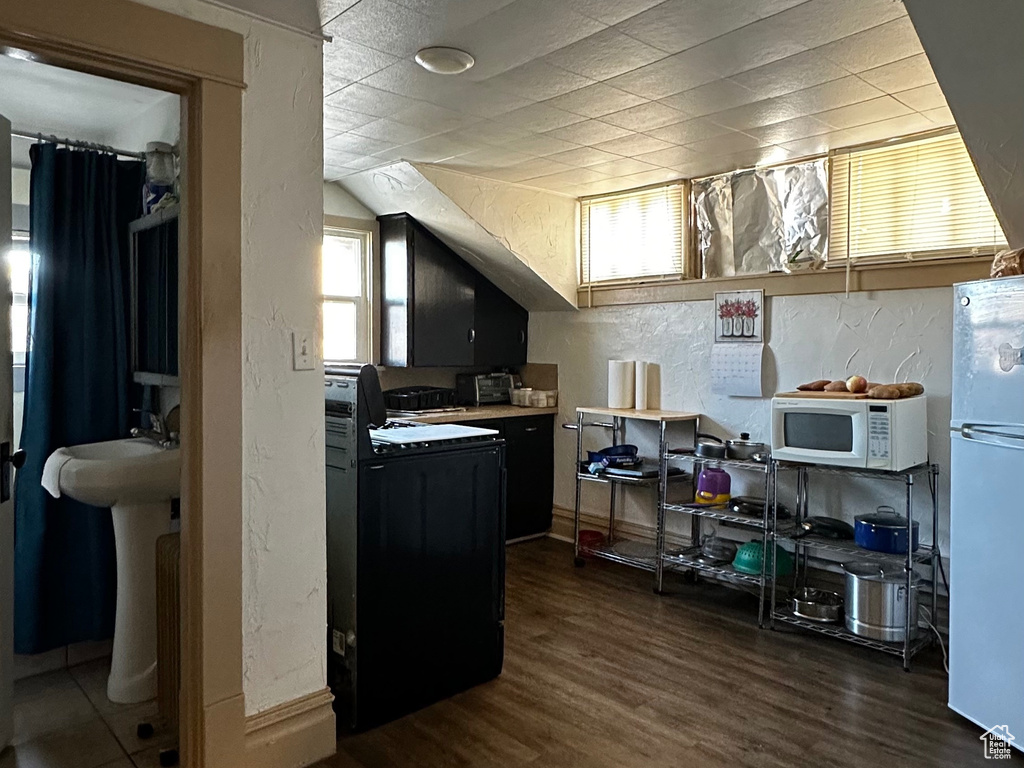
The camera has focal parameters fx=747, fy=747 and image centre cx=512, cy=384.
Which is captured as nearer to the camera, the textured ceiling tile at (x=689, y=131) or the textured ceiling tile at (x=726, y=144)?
the textured ceiling tile at (x=689, y=131)

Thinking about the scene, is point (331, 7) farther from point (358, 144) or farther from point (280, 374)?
point (358, 144)

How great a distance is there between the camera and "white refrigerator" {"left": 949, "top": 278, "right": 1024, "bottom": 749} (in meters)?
2.35

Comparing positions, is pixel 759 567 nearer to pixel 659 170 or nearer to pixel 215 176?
pixel 659 170

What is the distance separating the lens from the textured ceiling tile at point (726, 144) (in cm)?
344

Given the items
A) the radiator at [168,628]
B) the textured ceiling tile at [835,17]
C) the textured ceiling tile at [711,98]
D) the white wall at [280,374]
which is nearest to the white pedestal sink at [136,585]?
the radiator at [168,628]

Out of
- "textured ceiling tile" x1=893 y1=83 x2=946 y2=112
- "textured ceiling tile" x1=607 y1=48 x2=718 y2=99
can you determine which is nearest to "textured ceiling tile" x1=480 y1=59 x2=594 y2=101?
"textured ceiling tile" x1=607 y1=48 x2=718 y2=99

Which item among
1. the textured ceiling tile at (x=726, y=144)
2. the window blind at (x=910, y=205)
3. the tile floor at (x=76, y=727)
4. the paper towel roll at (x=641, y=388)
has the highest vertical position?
the textured ceiling tile at (x=726, y=144)

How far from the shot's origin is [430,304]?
4.71 meters

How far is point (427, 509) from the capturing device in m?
2.61

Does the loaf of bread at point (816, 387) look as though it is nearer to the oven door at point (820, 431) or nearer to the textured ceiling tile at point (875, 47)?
the oven door at point (820, 431)

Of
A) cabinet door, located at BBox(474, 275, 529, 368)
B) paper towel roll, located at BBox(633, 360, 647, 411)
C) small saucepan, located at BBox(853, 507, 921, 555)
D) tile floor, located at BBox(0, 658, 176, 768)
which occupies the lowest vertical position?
tile floor, located at BBox(0, 658, 176, 768)

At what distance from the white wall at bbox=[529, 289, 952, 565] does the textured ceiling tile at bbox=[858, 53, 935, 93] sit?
1.05 metres

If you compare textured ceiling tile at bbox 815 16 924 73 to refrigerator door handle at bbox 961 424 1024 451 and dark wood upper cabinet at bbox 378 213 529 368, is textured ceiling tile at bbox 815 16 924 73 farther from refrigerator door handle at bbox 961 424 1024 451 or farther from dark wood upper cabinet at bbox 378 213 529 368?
dark wood upper cabinet at bbox 378 213 529 368

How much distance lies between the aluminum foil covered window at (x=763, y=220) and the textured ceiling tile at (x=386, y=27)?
7.36 feet
